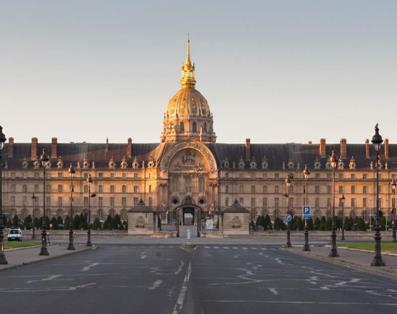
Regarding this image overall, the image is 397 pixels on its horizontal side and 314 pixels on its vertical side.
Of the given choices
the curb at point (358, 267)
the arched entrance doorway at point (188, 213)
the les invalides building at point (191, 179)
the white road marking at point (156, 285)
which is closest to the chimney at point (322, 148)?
the les invalides building at point (191, 179)

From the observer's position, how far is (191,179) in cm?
17925

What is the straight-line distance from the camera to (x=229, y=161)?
182m

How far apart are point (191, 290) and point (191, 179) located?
152 metres

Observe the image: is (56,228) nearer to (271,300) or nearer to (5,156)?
(5,156)

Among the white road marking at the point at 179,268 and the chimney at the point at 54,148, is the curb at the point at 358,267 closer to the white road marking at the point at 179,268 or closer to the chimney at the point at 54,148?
the white road marking at the point at 179,268

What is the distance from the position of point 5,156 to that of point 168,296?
155911 millimetres

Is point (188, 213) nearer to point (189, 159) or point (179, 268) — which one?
point (189, 159)

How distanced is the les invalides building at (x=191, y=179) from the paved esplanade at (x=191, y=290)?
13819cm

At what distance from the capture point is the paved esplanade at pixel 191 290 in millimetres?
22344

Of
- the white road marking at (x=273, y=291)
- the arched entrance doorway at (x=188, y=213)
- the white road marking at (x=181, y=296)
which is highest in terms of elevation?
the arched entrance doorway at (x=188, y=213)

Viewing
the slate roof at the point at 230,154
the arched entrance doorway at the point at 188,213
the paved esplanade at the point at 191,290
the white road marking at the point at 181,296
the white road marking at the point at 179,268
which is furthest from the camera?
the slate roof at the point at 230,154

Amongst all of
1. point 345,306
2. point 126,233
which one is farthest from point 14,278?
point 126,233

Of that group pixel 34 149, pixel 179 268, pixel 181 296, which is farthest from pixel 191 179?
pixel 181 296

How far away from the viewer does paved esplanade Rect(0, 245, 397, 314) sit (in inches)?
880
